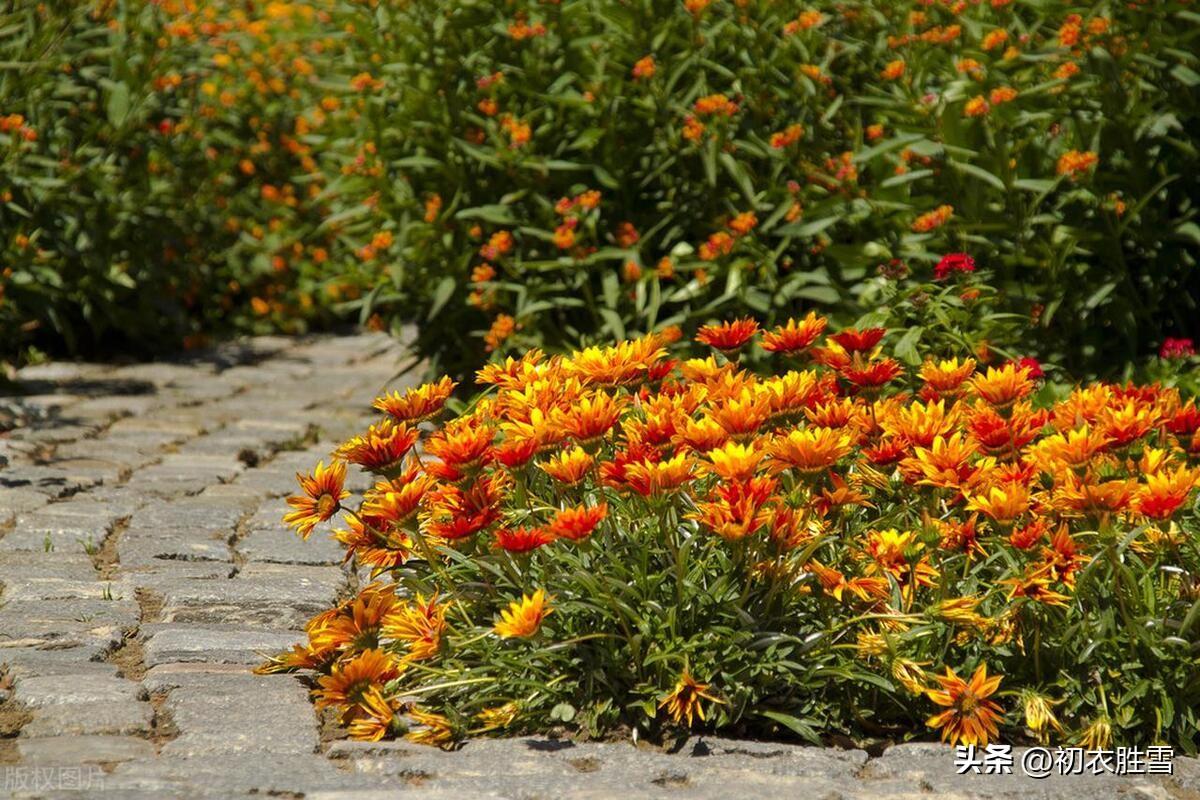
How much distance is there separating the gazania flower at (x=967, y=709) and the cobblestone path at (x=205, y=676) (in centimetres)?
5

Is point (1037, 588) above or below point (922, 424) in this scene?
below

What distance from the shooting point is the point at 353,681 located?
259 cm

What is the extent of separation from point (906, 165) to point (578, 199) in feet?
3.37

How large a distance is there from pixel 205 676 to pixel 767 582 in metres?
1.05

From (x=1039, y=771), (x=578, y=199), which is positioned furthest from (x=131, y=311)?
(x=1039, y=771)

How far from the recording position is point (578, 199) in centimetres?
490

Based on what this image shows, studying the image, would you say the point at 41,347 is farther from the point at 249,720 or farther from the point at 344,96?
the point at 249,720

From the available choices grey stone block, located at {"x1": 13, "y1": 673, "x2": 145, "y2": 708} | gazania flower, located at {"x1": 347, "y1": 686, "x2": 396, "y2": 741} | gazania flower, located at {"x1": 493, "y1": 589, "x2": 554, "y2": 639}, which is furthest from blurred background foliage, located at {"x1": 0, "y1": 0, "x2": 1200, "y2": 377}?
grey stone block, located at {"x1": 13, "y1": 673, "x2": 145, "y2": 708}

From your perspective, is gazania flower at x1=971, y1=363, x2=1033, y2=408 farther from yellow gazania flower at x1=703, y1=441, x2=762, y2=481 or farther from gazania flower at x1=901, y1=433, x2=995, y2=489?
yellow gazania flower at x1=703, y1=441, x2=762, y2=481

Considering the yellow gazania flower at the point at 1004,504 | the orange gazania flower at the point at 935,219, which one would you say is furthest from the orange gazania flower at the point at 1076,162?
the yellow gazania flower at the point at 1004,504

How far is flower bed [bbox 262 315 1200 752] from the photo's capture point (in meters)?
2.52

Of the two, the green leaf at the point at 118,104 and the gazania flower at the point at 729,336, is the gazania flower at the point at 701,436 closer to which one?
the gazania flower at the point at 729,336

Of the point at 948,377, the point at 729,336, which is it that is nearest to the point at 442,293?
the point at 729,336

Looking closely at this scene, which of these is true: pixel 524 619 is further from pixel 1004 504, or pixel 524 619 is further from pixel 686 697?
pixel 1004 504
